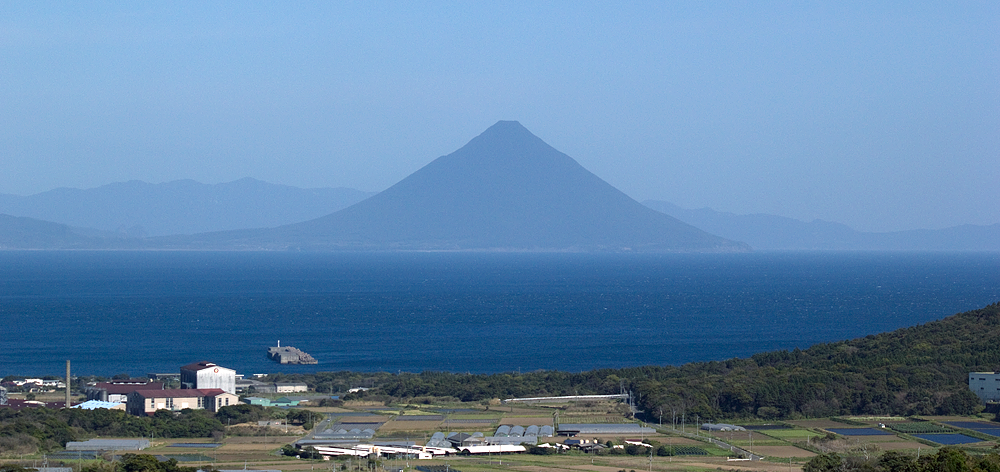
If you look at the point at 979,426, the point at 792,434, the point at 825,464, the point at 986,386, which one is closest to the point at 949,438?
the point at 979,426

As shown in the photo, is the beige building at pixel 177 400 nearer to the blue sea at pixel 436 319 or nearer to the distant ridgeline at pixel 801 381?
the distant ridgeline at pixel 801 381

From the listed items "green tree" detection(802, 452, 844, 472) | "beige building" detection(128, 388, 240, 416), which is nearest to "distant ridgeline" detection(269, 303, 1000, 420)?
"beige building" detection(128, 388, 240, 416)

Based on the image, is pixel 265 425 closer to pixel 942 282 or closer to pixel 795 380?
pixel 795 380

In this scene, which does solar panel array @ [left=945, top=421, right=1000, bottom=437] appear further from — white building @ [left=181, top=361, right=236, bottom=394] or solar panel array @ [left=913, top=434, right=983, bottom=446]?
white building @ [left=181, top=361, right=236, bottom=394]

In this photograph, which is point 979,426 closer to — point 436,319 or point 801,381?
point 801,381

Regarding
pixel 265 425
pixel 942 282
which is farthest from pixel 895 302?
pixel 265 425

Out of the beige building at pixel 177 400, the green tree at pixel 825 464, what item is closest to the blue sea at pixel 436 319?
the beige building at pixel 177 400
